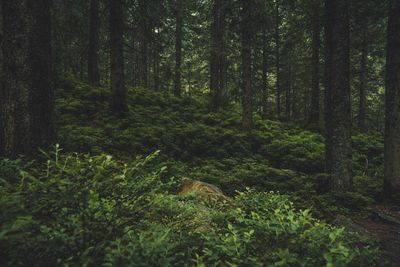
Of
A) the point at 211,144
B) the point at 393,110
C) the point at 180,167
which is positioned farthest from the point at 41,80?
the point at 393,110

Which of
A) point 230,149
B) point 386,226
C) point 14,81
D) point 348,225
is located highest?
point 14,81

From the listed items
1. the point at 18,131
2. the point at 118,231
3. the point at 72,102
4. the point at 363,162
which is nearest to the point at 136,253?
the point at 118,231

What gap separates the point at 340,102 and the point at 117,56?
7955 mm

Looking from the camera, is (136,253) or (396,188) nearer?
(136,253)

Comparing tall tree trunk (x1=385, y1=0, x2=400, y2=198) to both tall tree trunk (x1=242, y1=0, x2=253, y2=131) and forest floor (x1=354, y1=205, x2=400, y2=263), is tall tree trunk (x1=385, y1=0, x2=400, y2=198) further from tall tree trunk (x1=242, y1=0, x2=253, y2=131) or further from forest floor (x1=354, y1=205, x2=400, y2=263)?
tall tree trunk (x1=242, y1=0, x2=253, y2=131)

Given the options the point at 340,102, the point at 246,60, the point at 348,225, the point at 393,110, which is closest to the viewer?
the point at 348,225

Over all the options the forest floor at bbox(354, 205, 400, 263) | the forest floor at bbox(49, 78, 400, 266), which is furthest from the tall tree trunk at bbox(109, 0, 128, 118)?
the forest floor at bbox(354, 205, 400, 263)

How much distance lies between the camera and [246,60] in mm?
15305

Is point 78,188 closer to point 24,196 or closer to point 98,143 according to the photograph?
point 24,196

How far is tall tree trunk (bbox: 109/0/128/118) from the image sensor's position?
13820 millimetres

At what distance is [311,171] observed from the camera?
1306 centimetres

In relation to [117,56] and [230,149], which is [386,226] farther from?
[117,56]

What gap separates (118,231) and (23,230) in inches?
29.2

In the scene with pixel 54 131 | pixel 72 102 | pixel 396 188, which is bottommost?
pixel 396 188
